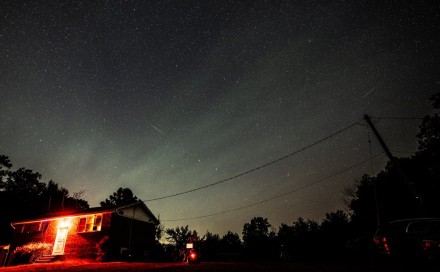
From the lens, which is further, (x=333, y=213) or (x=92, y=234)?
(x=333, y=213)

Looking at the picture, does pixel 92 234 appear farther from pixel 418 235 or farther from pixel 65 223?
pixel 418 235

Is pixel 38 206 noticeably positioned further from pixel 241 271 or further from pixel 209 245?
pixel 241 271

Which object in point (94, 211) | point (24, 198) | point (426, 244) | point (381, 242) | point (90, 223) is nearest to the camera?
Answer: point (426, 244)

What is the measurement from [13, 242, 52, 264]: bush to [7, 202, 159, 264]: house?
0.41 metres

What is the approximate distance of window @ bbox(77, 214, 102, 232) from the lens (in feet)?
79.2

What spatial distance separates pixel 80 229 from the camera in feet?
80.4

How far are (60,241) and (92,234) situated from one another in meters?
3.97

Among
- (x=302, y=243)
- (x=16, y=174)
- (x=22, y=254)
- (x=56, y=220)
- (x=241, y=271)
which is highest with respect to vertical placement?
(x=16, y=174)

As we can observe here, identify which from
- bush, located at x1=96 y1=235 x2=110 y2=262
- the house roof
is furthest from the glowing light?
bush, located at x1=96 y1=235 x2=110 y2=262

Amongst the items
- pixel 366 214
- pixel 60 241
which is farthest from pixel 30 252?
pixel 366 214

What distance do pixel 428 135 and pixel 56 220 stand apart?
39.0m

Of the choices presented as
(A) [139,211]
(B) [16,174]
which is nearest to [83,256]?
(A) [139,211]

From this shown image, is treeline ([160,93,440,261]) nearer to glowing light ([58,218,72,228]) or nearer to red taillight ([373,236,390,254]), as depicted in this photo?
red taillight ([373,236,390,254])

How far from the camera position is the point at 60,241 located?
24.9 meters
